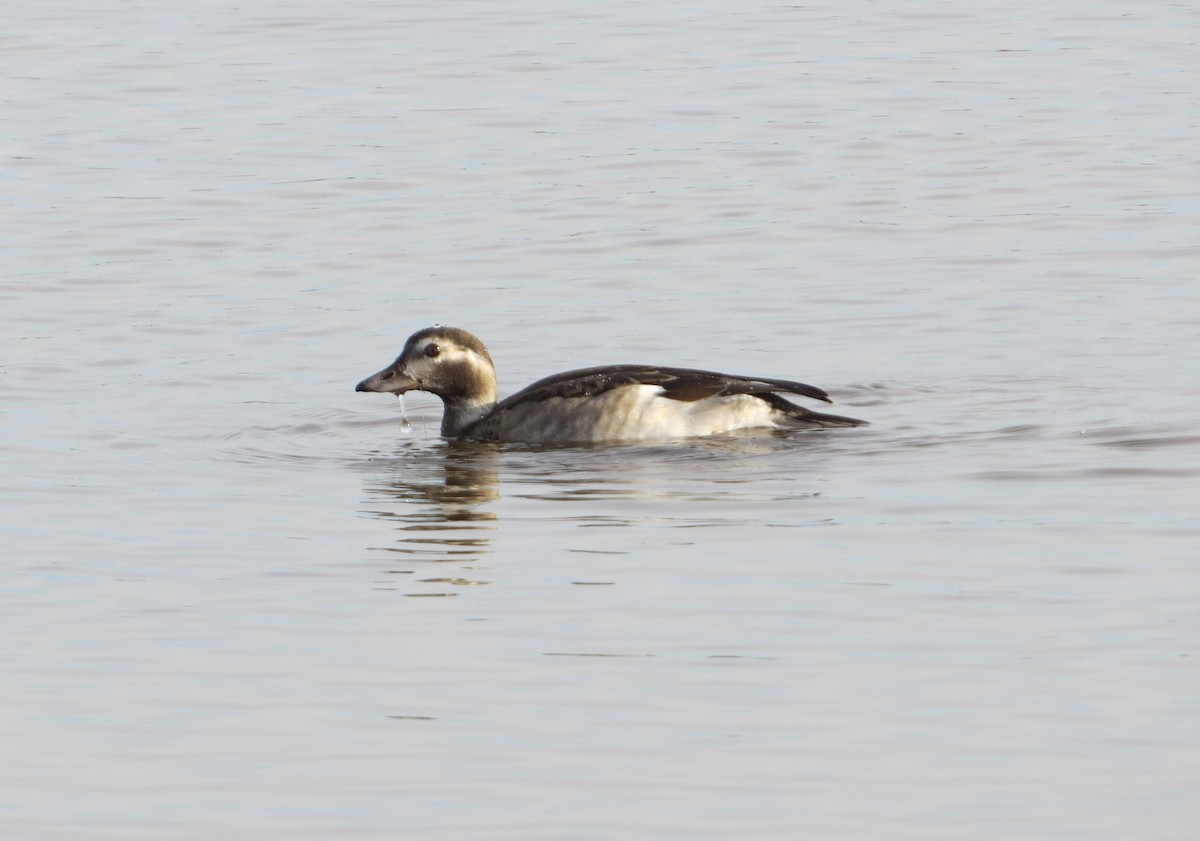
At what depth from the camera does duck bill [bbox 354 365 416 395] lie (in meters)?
15.8

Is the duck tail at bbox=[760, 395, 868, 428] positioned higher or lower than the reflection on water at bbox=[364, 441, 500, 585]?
higher

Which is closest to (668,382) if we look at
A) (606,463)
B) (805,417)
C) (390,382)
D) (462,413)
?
(606,463)

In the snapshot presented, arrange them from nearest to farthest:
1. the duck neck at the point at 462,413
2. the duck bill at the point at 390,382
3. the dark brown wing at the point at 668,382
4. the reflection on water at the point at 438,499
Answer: the reflection on water at the point at 438,499 < the dark brown wing at the point at 668,382 < the duck bill at the point at 390,382 < the duck neck at the point at 462,413

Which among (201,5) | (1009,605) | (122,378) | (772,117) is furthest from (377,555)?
(201,5)

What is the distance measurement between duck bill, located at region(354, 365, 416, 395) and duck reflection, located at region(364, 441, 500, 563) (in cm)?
42

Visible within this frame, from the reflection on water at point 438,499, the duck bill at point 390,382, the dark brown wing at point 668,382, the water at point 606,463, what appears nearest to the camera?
the water at point 606,463

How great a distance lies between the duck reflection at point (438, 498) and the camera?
12.1 meters

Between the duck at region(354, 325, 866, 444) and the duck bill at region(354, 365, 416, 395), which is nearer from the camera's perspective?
the duck at region(354, 325, 866, 444)

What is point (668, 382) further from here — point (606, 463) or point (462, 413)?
point (462, 413)

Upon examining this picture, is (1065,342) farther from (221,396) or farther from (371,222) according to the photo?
(371,222)

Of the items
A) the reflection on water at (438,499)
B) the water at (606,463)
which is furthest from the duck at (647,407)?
the reflection on water at (438,499)

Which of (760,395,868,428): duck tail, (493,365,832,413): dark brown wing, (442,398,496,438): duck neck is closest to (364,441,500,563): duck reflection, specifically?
(442,398,496,438): duck neck

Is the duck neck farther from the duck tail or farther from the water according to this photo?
the duck tail

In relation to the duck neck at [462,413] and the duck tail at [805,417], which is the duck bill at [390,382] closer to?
the duck neck at [462,413]
